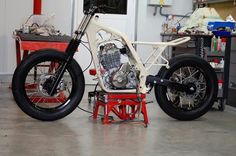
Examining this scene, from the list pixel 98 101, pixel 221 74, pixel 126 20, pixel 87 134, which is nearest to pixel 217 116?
pixel 221 74

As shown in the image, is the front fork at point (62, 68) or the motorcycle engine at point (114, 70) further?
the motorcycle engine at point (114, 70)

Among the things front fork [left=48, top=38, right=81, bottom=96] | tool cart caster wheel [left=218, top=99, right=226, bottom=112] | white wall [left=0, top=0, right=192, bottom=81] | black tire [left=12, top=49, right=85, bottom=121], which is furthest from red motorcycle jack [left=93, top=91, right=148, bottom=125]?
white wall [left=0, top=0, right=192, bottom=81]

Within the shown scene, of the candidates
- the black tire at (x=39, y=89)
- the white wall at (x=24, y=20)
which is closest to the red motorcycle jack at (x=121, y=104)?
the black tire at (x=39, y=89)

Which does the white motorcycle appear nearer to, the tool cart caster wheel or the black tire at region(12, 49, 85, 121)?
the black tire at region(12, 49, 85, 121)

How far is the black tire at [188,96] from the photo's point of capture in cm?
423

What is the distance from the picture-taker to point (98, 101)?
4.14 metres

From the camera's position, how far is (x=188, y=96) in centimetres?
434

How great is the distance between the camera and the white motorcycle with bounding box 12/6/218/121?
3.95 m

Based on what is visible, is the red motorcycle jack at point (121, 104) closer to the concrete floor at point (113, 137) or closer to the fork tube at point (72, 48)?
the concrete floor at point (113, 137)

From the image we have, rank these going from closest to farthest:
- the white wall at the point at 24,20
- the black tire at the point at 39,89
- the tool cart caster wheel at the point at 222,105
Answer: the black tire at the point at 39,89
the tool cart caster wheel at the point at 222,105
the white wall at the point at 24,20

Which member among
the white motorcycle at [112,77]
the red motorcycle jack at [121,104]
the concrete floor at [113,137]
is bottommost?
the concrete floor at [113,137]

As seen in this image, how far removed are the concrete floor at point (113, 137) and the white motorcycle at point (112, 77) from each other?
167 millimetres

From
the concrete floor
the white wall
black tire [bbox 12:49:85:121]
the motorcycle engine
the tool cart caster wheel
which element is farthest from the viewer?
the white wall

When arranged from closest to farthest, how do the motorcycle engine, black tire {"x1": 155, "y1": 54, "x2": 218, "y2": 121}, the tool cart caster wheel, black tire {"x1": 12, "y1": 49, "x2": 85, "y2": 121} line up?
black tire {"x1": 12, "y1": 49, "x2": 85, "y2": 121}
the motorcycle engine
black tire {"x1": 155, "y1": 54, "x2": 218, "y2": 121}
the tool cart caster wheel
